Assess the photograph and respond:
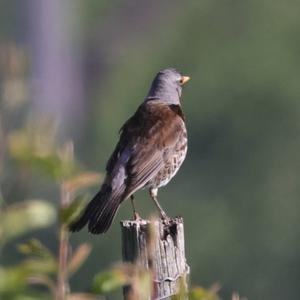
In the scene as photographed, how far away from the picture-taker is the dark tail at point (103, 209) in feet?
20.1

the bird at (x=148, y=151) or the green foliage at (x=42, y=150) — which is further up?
the bird at (x=148, y=151)

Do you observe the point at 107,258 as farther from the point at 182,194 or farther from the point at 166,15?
the point at 166,15

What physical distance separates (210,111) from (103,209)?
87.8 feet

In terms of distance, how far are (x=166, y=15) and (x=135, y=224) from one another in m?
46.6

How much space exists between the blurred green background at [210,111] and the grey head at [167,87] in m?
6.52

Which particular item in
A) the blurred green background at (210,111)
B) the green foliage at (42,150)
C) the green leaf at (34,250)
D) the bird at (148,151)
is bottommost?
the green leaf at (34,250)

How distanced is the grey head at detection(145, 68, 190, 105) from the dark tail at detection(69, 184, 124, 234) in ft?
3.91

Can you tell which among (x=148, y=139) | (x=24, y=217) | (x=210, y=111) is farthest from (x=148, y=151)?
(x=210, y=111)

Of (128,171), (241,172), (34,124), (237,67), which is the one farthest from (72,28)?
(34,124)

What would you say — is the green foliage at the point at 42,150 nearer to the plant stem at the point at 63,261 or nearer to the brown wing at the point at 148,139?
the plant stem at the point at 63,261

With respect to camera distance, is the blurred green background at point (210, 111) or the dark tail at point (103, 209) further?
the blurred green background at point (210, 111)

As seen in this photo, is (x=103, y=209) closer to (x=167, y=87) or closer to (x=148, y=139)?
(x=148, y=139)

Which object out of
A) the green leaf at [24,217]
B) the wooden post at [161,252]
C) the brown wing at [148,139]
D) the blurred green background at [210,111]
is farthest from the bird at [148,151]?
the blurred green background at [210,111]

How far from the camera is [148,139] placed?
24.0 ft
